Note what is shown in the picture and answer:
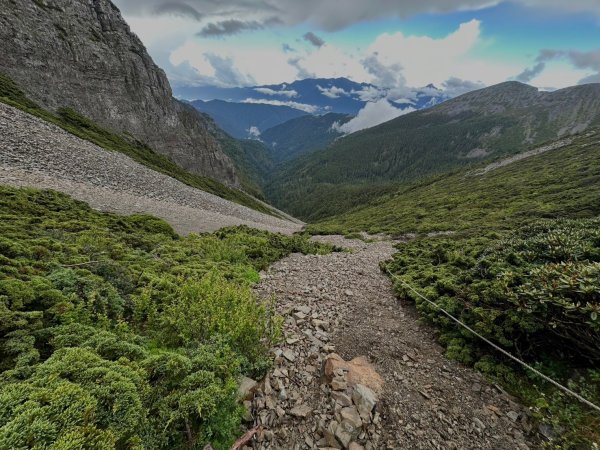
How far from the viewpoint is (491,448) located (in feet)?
16.9

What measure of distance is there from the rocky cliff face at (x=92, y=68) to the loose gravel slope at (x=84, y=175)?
42.8 m

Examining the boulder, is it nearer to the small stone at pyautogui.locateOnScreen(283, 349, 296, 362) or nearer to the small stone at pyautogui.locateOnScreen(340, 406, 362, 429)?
the small stone at pyautogui.locateOnScreen(340, 406, 362, 429)

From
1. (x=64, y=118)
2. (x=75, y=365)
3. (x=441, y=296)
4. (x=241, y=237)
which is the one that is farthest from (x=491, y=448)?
(x=64, y=118)

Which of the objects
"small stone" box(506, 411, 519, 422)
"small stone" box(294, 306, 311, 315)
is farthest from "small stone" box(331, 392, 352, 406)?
"small stone" box(294, 306, 311, 315)

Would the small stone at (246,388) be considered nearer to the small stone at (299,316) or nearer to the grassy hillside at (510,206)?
the small stone at (299,316)

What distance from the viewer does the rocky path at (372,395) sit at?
5316 mm

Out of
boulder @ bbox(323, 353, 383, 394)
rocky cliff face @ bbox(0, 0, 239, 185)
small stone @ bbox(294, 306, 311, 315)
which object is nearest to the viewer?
boulder @ bbox(323, 353, 383, 394)

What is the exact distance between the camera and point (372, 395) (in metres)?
5.92

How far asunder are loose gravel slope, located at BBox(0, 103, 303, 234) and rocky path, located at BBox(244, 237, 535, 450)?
23630mm

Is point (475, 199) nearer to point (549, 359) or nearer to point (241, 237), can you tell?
point (241, 237)

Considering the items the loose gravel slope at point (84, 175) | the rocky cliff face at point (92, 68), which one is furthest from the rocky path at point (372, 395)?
the rocky cliff face at point (92, 68)

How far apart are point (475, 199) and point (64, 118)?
90.3 metres

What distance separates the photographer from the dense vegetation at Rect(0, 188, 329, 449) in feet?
11.4

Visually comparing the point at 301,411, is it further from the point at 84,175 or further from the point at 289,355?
the point at 84,175
